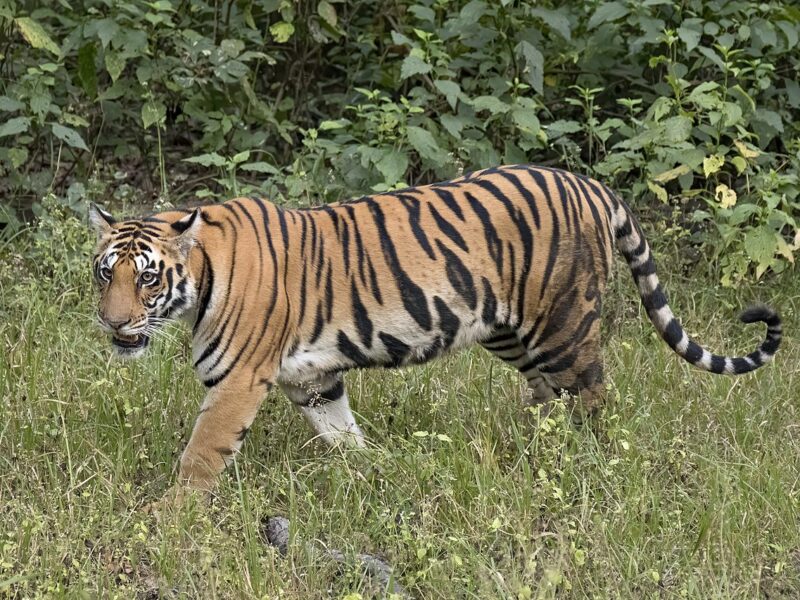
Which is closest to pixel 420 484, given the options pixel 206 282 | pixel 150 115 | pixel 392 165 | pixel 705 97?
pixel 206 282

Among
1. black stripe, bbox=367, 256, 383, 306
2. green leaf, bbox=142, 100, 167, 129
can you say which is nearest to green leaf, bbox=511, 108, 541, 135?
green leaf, bbox=142, 100, 167, 129

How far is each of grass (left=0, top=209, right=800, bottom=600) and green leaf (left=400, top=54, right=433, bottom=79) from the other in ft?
4.95

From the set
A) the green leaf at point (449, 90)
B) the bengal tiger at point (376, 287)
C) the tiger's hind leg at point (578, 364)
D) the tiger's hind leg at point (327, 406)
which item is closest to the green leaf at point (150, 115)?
the green leaf at point (449, 90)

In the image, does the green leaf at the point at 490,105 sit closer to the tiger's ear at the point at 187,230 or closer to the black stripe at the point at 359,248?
the black stripe at the point at 359,248

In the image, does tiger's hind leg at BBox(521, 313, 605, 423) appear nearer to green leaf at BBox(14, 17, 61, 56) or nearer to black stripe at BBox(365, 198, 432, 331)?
black stripe at BBox(365, 198, 432, 331)

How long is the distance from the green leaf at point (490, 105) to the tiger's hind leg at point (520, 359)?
1613 millimetres

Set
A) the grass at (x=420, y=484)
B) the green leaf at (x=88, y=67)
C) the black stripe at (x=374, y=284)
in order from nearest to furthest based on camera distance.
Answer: the grass at (x=420, y=484) → the black stripe at (x=374, y=284) → the green leaf at (x=88, y=67)

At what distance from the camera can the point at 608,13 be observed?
6418mm

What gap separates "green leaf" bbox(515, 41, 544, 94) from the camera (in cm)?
648

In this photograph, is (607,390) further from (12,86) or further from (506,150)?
(12,86)

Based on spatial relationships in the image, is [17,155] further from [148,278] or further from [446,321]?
[446,321]

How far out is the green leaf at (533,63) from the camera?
6484 mm

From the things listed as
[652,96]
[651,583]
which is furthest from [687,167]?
[651,583]

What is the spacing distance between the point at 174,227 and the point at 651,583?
A: 6.63ft
